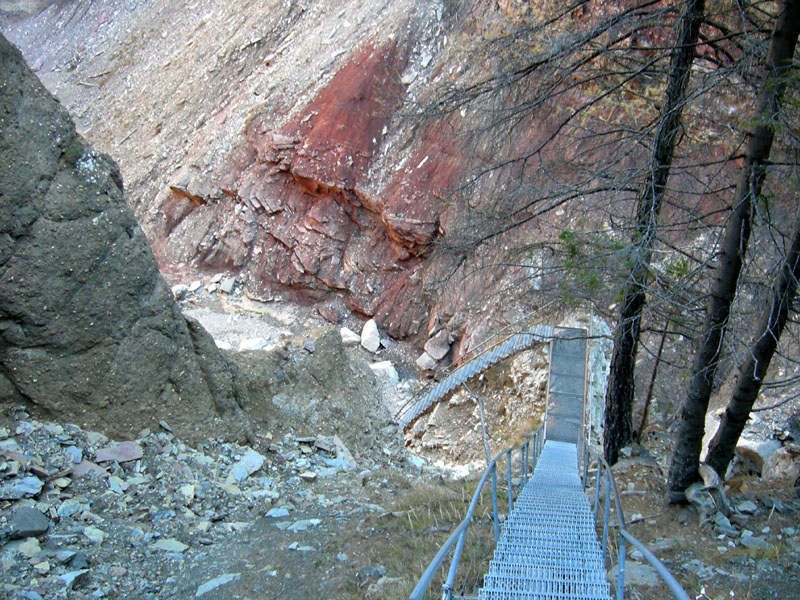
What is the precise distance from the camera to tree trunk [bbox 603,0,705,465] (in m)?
6.37

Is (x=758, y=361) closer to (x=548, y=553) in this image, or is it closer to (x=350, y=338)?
(x=548, y=553)

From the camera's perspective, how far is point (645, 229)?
675cm

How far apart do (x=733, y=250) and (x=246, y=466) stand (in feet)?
19.4

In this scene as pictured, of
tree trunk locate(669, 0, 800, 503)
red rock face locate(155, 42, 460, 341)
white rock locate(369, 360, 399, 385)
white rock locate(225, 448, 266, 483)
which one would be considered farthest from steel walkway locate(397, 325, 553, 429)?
tree trunk locate(669, 0, 800, 503)

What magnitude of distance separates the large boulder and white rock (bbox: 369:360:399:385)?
10.7 meters

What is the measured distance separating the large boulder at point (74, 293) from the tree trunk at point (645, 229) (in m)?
5.22

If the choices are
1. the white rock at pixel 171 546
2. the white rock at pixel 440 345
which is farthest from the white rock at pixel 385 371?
the white rock at pixel 171 546

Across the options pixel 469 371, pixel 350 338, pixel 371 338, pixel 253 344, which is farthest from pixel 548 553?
pixel 350 338

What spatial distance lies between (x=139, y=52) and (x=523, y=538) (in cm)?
3423

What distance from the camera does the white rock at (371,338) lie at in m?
20.8

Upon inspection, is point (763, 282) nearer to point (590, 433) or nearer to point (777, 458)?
point (777, 458)

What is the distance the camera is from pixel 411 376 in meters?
19.9

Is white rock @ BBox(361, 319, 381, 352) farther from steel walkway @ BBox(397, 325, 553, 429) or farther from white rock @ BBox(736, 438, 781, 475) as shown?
white rock @ BBox(736, 438, 781, 475)

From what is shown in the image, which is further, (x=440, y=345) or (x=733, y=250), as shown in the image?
(x=440, y=345)
